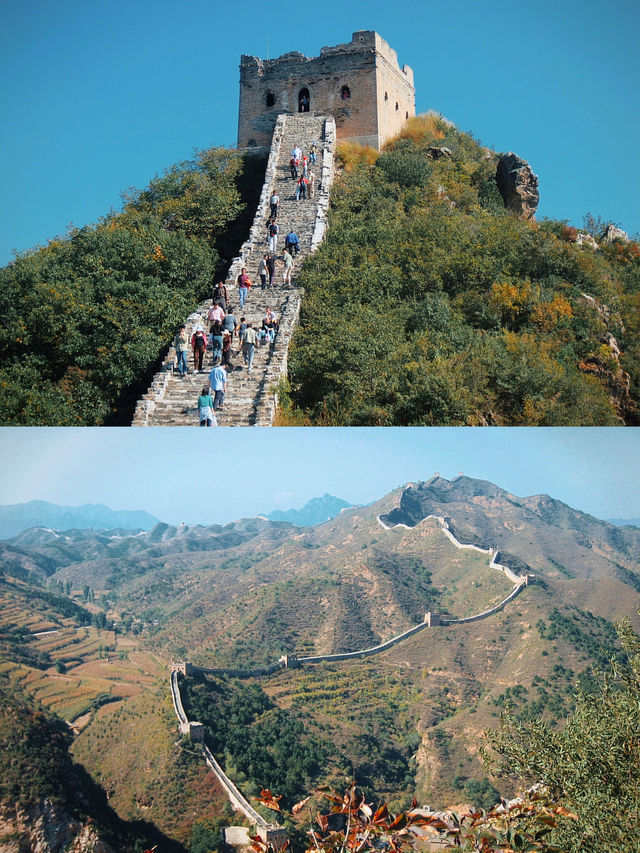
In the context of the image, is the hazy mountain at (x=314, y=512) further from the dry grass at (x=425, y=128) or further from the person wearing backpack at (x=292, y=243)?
the dry grass at (x=425, y=128)

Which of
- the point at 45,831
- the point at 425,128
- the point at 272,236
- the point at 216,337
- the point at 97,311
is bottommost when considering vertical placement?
the point at 45,831

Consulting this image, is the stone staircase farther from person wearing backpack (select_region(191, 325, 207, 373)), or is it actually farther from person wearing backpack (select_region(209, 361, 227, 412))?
person wearing backpack (select_region(209, 361, 227, 412))

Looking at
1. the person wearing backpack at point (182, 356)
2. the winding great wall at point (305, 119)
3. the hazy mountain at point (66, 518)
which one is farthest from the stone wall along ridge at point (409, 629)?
the winding great wall at point (305, 119)

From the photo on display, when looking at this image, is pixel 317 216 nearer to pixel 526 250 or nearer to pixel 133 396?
pixel 526 250

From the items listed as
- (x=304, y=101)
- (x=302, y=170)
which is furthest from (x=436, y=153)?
(x=302, y=170)

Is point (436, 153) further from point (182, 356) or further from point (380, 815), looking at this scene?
point (380, 815)
